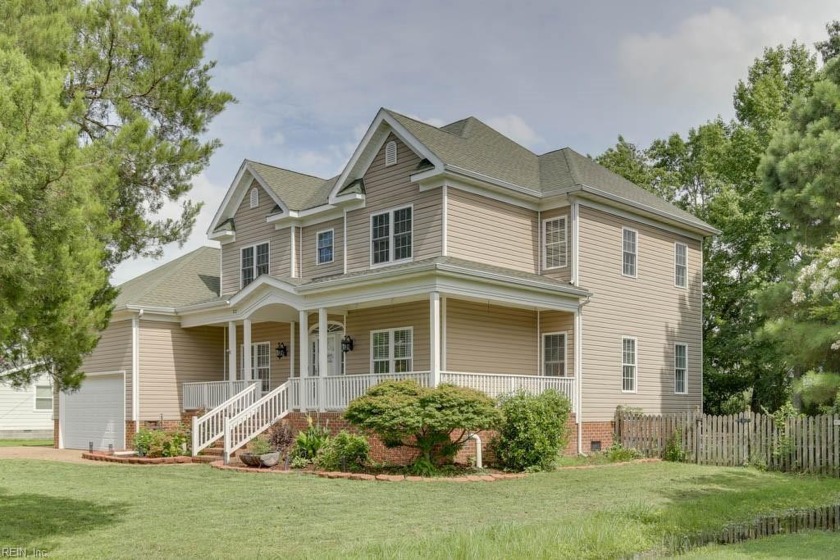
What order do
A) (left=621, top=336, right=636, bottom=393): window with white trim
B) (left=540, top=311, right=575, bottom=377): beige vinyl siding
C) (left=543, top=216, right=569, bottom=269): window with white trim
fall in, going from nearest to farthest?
1. (left=540, top=311, right=575, bottom=377): beige vinyl siding
2. (left=543, top=216, right=569, bottom=269): window with white trim
3. (left=621, top=336, right=636, bottom=393): window with white trim

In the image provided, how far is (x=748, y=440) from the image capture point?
58.6 feet

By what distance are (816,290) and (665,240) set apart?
12.6m

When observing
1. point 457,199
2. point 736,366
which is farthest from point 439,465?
point 736,366

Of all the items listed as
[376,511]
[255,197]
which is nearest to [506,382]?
[376,511]

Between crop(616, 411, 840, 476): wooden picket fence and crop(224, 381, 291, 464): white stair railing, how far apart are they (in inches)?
354

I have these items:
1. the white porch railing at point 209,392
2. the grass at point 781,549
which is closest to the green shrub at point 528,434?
the grass at point 781,549

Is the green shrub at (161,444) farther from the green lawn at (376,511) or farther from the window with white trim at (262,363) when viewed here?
the window with white trim at (262,363)

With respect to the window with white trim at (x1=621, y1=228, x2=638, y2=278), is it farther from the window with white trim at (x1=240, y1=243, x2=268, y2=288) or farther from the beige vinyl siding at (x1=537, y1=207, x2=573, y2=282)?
the window with white trim at (x1=240, y1=243, x2=268, y2=288)

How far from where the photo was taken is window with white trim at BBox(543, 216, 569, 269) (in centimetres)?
2156

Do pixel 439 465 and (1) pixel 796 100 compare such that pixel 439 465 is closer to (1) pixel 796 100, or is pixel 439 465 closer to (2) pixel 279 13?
(2) pixel 279 13

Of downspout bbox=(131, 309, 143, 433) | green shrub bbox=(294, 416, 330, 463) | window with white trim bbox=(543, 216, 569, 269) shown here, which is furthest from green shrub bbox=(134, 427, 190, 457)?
window with white trim bbox=(543, 216, 569, 269)

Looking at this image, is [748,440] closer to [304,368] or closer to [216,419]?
[304,368]

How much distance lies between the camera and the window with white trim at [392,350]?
68.3 feet

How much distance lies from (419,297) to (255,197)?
9.20 meters
